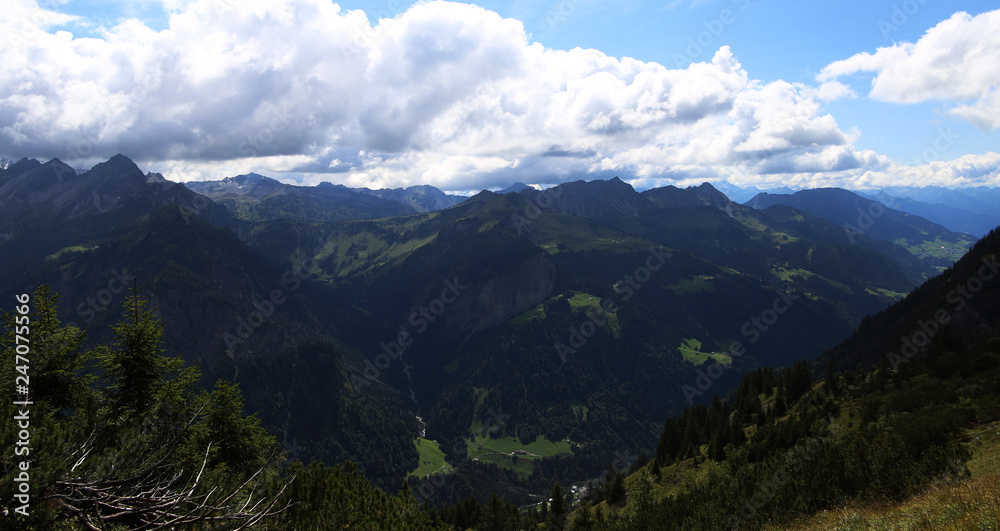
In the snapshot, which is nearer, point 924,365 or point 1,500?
point 1,500

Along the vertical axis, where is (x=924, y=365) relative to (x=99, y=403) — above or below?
below

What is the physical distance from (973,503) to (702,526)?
15008 mm

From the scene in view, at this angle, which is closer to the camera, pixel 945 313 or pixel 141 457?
pixel 141 457

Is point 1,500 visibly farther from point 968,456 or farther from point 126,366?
point 968,456

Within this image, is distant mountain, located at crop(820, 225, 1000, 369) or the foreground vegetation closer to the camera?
the foreground vegetation

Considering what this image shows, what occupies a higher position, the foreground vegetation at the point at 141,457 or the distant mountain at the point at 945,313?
the foreground vegetation at the point at 141,457

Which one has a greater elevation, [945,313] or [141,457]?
[141,457]

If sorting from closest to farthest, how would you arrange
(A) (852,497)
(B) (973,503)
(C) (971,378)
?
(B) (973,503) < (A) (852,497) < (C) (971,378)

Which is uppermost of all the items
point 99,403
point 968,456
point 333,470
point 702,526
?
point 99,403

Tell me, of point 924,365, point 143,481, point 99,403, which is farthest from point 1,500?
point 924,365

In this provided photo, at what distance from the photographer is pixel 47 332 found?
2548 centimetres

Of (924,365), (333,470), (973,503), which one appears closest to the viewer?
(973,503)

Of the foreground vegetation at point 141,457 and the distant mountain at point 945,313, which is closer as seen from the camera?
the foreground vegetation at point 141,457

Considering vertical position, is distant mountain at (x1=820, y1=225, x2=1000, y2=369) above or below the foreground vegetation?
below
